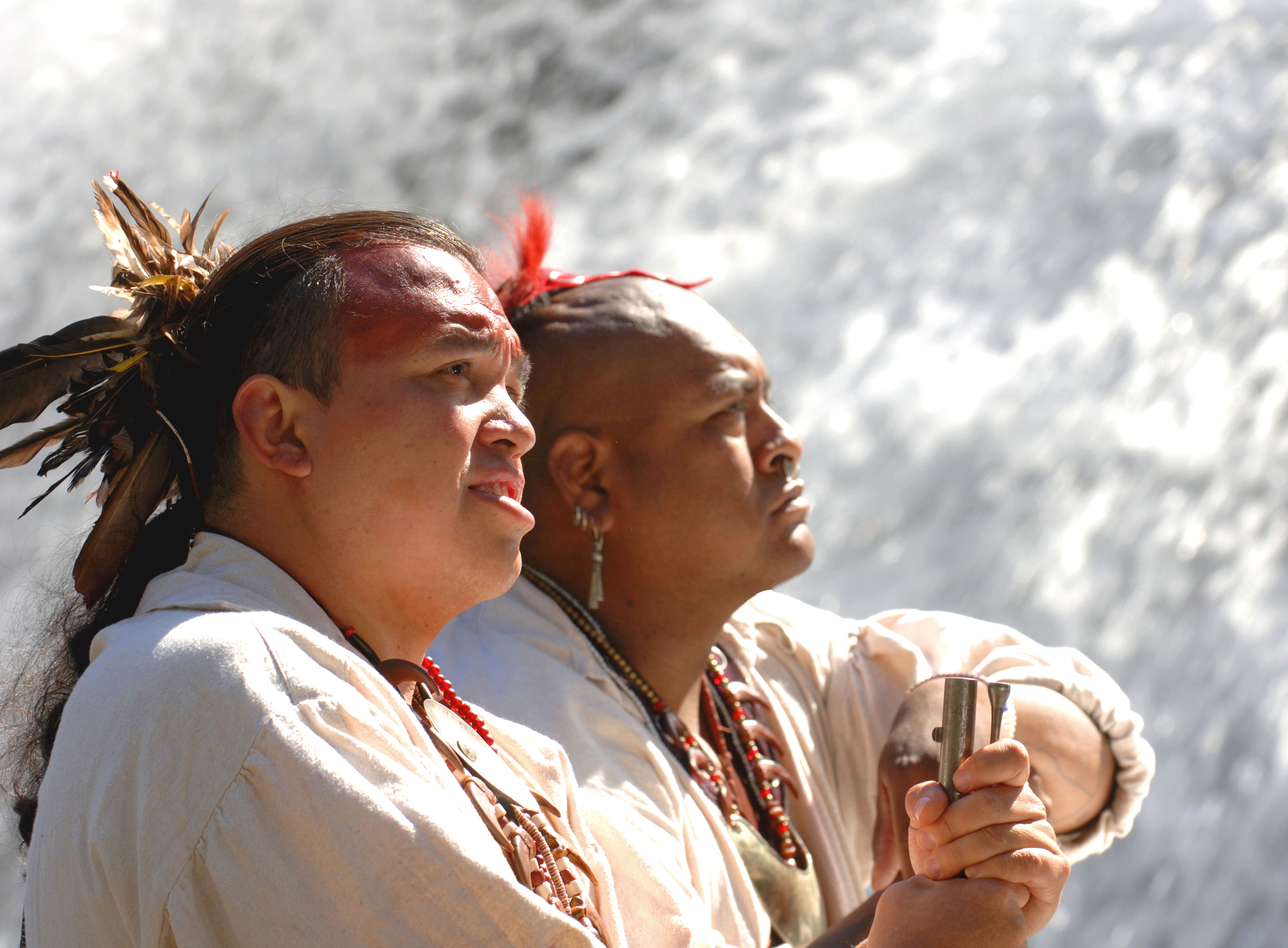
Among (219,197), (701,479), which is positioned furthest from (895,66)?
(701,479)

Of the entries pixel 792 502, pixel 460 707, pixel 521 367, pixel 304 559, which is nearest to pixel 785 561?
pixel 792 502

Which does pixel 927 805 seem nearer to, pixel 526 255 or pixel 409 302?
pixel 409 302

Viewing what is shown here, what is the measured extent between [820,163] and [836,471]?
207 centimetres

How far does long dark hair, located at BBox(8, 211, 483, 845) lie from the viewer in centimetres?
166

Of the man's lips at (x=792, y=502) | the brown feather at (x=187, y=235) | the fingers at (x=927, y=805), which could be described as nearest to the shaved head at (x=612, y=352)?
A: the man's lips at (x=792, y=502)

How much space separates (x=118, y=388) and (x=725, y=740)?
4.38 ft

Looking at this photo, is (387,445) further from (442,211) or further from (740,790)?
(442,211)

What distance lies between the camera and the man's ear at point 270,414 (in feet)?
5.32

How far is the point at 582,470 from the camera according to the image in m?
2.63

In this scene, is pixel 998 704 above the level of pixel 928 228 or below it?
below

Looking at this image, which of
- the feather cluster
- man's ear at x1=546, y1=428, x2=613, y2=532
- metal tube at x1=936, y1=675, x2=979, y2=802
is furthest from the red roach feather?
metal tube at x1=936, y1=675, x2=979, y2=802

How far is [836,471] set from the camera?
223 inches

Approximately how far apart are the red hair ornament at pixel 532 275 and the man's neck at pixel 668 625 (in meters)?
0.60

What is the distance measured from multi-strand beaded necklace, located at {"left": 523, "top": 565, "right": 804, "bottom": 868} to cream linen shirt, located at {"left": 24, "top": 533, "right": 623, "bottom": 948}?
3.51 feet
